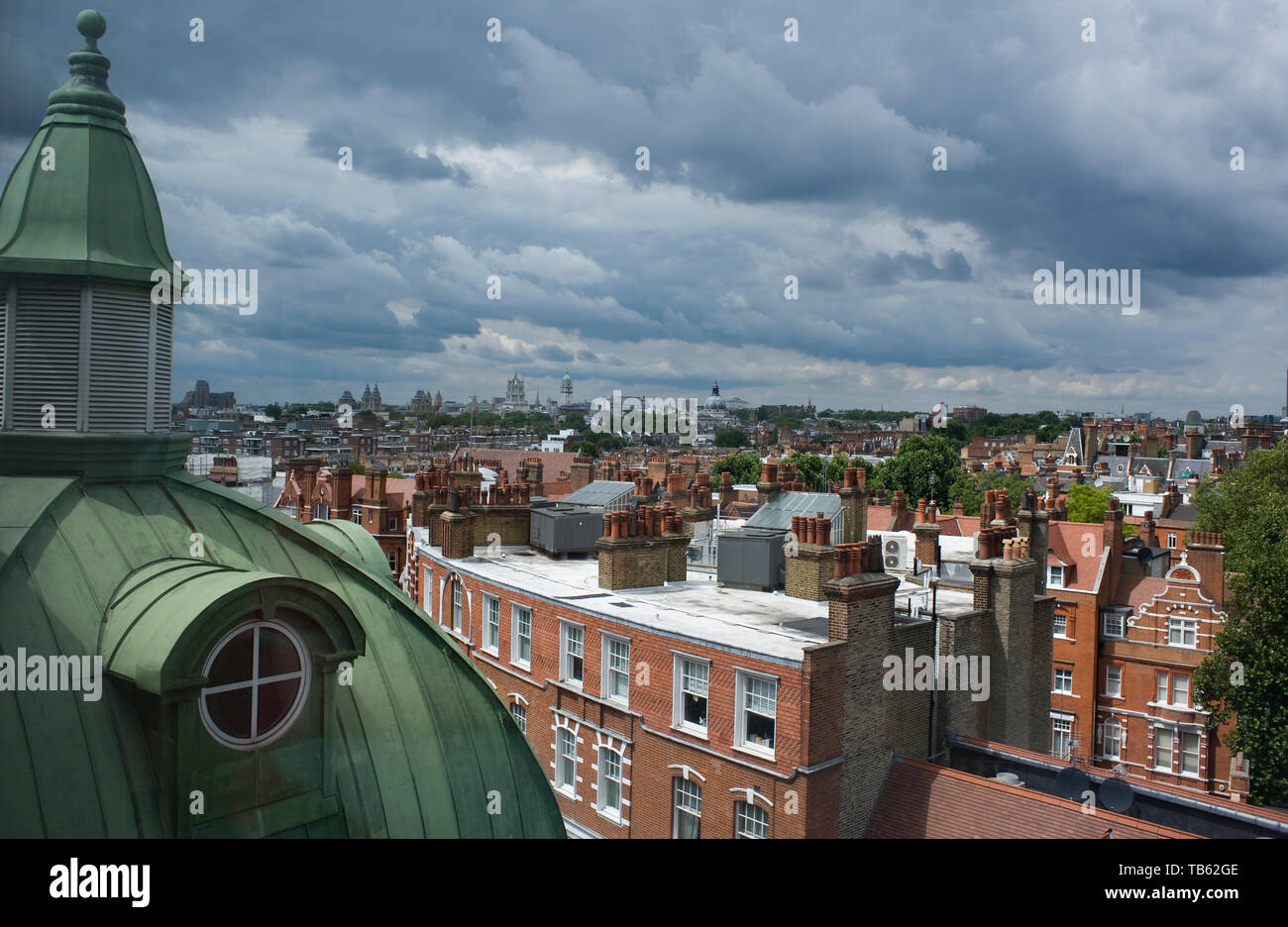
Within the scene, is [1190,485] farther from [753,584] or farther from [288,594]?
[288,594]

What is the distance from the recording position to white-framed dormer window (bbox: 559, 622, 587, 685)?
14.6 m

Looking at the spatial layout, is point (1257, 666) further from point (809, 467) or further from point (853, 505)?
point (809, 467)

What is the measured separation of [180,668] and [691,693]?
949cm

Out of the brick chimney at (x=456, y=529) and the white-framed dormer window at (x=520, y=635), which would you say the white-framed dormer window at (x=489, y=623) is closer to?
the white-framed dormer window at (x=520, y=635)

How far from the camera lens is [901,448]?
5803cm

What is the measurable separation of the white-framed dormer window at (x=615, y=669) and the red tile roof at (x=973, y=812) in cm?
424

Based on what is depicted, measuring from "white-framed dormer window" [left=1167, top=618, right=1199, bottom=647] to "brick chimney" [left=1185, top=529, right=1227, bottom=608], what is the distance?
3.94 ft

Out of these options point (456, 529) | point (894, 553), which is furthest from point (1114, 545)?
point (456, 529)

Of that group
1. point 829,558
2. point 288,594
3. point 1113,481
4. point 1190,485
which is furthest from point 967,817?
point 1113,481

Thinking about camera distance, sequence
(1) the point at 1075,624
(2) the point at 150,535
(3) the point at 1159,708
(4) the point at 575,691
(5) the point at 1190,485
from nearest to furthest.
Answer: (2) the point at 150,535, (4) the point at 575,691, (3) the point at 1159,708, (1) the point at 1075,624, (5) the point at 1190,485

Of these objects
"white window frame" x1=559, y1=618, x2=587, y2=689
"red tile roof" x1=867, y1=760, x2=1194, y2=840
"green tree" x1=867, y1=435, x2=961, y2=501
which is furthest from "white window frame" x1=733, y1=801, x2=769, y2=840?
"green tree" x1=867, y1=435, x2=961, y2=501

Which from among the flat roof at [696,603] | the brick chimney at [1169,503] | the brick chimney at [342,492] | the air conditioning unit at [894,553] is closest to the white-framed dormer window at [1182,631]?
the air conditioning unit at [894,553]
